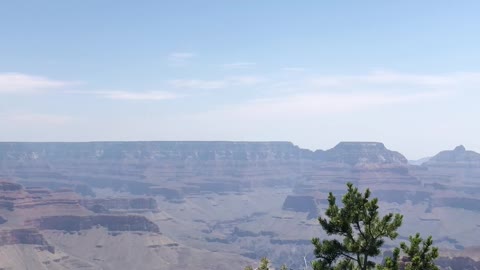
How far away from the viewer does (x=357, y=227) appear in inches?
1670

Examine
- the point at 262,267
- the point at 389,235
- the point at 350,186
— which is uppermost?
the point at 350,186

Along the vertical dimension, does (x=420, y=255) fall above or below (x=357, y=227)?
below

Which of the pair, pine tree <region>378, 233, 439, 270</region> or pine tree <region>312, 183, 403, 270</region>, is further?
pine tree <region>312, 183, 403, 270</region>

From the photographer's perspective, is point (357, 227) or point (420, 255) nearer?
point (420, 255)

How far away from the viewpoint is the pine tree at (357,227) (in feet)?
135

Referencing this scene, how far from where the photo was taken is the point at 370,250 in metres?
41.3

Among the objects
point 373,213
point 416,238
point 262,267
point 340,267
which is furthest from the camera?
point 262,267

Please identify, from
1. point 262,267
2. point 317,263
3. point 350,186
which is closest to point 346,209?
point 350,186

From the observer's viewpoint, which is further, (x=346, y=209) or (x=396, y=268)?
(x=346, y=209)

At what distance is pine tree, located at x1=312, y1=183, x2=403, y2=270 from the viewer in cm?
4128

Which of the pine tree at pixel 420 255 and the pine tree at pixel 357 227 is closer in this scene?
the pine tree at pixel 420 255

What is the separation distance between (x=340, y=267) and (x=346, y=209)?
4.72 metres

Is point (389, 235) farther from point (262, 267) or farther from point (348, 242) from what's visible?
point (262, 267)

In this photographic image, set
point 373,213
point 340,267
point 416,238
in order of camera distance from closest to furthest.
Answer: point 416,238
point 373,213
point 340,267
